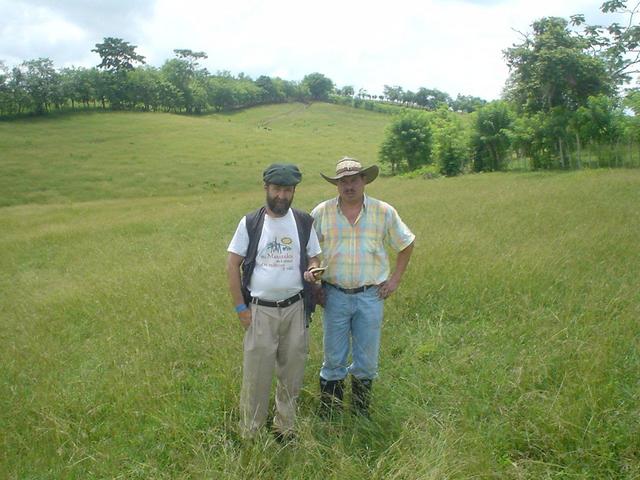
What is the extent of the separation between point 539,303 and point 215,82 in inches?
3487

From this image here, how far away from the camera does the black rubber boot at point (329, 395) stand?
354 centimetres

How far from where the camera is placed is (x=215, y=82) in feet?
281

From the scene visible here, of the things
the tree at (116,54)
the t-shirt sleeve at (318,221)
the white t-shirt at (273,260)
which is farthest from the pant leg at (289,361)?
the tree at (116,54)

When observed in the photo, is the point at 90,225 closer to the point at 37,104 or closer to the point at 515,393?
the point at 515,393

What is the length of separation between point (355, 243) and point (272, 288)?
73cm

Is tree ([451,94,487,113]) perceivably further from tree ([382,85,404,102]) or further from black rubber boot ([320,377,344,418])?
black rubber boot ([320,377,344,418])

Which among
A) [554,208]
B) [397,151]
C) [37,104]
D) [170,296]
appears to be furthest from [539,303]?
[37,104]

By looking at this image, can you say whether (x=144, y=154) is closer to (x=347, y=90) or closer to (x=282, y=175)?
(x=282, y=175)

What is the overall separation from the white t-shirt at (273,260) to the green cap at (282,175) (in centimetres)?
27

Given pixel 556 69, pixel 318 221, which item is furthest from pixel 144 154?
pixel 318 221

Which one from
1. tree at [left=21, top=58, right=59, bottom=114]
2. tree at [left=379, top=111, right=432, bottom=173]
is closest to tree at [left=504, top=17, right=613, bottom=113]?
tree at [left=379, top=111, right=432, bottom=173]

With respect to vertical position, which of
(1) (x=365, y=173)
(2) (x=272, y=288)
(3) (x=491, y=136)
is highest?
(3) (x=491, y=136)

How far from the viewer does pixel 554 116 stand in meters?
26.3

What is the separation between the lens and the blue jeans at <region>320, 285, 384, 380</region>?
11.5ft
